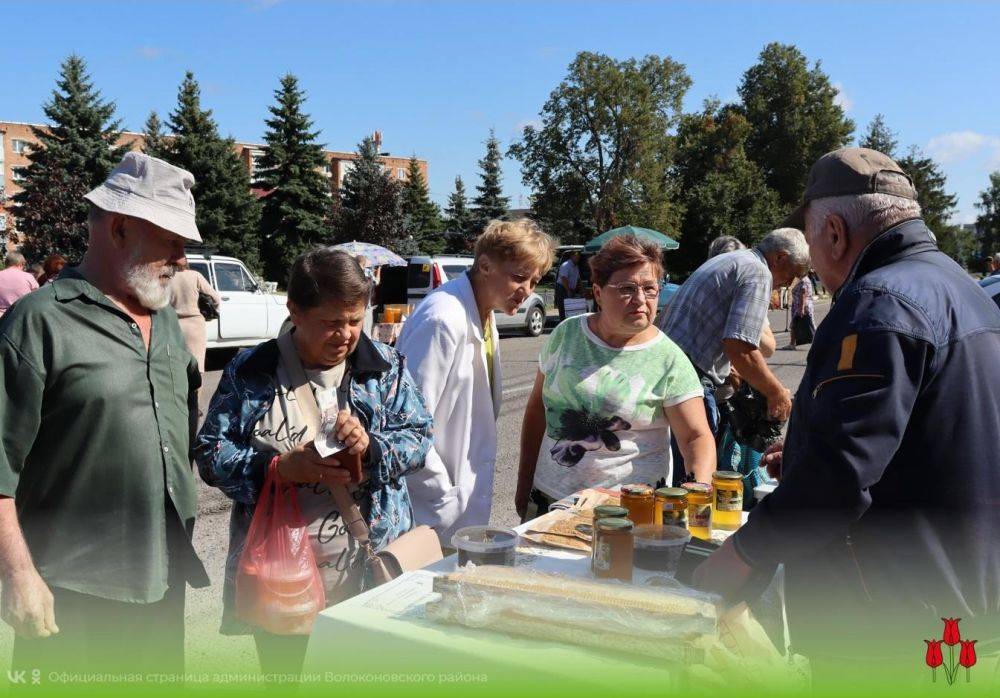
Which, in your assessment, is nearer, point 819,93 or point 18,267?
point 18,267

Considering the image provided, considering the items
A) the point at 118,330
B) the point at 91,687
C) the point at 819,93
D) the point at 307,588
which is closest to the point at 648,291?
the point at 307,588

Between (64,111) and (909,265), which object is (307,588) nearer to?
(909,265)

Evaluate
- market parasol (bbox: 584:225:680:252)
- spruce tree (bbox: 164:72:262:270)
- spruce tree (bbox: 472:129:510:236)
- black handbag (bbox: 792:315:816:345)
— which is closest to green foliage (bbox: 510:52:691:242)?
spruce tree (bbox: 472:129:510:236)

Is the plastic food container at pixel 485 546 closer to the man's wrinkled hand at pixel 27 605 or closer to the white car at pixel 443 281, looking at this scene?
the man's wrinkled hand at pixel 27 605

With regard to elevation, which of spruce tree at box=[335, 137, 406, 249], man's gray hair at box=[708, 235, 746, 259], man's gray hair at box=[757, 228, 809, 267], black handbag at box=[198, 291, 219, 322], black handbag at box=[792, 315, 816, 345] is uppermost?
spruce tree at box=[335, 137, 406, 249]

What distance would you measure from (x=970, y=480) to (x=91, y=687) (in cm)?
240

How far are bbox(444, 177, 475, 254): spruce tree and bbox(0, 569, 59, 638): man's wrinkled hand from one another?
46.2 meters

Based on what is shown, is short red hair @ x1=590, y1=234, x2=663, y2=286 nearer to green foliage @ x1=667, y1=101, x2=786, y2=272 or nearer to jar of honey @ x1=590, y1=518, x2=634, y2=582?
jar of honey @ x1=590, y1=518, x2=634, y2=582

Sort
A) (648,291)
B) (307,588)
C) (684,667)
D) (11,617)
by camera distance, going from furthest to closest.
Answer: (648,291), (307,588), (11,617), (684,667)

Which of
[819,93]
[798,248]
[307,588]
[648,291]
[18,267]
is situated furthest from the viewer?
[819,93]

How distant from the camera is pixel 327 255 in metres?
2.58

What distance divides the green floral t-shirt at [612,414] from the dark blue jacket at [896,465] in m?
1.30

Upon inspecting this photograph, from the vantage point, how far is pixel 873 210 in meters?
1.91

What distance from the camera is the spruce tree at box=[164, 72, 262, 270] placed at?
4159 cm
